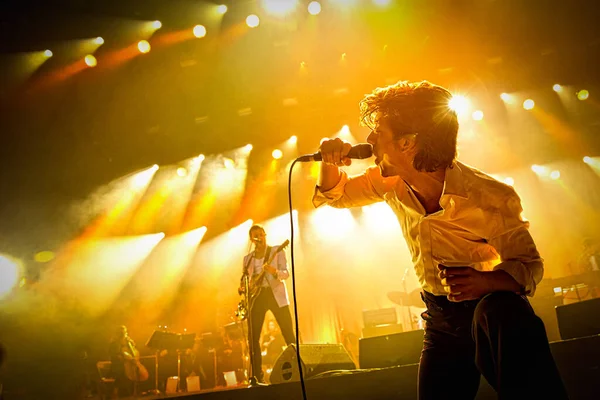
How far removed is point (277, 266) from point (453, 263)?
4.75 meters

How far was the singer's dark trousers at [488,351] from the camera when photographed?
1430 millimetres

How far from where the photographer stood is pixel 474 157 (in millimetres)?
13086

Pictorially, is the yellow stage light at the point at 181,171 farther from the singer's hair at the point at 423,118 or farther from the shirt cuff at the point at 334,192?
the singer's hair at the point at 423,118

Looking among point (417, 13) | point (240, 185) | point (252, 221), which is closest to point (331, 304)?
point (252, 221)

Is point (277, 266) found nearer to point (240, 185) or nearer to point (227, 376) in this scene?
point (227, 376)

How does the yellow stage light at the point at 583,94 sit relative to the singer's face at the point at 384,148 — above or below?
above

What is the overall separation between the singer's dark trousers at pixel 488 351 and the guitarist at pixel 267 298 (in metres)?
4.41

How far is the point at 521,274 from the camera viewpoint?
1575 millimetres

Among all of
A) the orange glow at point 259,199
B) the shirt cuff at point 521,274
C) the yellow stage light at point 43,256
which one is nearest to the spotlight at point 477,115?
the orange glow at point 259,199

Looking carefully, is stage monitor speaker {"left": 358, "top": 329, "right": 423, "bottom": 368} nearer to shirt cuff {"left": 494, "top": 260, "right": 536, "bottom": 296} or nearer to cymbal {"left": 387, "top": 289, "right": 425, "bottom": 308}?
shirt cuff {"left": 494, "top": 260, "right": 536, "bottom": 296}

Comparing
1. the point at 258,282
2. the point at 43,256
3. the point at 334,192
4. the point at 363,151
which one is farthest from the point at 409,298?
the point at 43,256

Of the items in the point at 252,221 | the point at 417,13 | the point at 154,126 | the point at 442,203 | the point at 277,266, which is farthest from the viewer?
the point at 252,221

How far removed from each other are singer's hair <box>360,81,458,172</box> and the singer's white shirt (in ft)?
0.35

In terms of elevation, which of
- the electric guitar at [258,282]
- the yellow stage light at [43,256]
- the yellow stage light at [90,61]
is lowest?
the electric guitar at [258,282]
